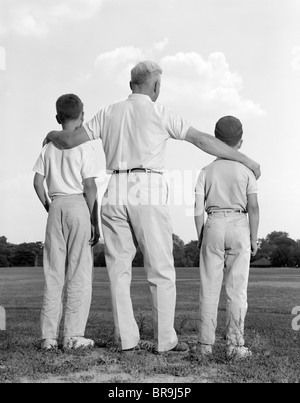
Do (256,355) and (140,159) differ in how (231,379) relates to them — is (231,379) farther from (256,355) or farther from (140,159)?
(140,159)

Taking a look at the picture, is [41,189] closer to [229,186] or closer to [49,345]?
[49,345]

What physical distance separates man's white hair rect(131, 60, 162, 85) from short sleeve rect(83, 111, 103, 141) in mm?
484

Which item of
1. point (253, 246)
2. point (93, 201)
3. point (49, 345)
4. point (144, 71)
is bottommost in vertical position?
point (49, 345)

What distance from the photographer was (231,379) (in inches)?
201

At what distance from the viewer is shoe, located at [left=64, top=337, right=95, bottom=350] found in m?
6.17

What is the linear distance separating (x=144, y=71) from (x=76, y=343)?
2.77 meters

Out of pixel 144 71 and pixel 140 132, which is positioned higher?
pixel 144 71

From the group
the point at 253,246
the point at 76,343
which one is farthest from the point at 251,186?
the point at 76,343

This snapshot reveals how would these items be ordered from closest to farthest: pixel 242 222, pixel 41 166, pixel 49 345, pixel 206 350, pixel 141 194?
pixel 141 194, pixel 206 350, pixel 242 222, pixel 49 345, pixel 41 166

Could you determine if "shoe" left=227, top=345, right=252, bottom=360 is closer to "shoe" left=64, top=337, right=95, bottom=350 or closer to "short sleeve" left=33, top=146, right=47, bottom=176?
"shoe" left=64, top=337, right=95, bottom=350

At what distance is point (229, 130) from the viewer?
608 centimetres

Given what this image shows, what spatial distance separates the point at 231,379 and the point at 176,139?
2220 millimetres

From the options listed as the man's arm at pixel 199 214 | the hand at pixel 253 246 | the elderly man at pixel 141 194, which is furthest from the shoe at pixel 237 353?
the man's arm at pixel 199 214

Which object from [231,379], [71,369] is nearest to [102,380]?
[71,369]
